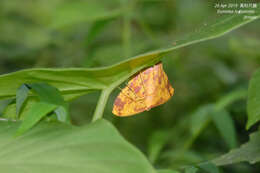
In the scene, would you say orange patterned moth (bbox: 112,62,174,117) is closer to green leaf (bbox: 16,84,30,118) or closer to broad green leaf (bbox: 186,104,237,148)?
green leaf (bbox: 16,84,30,118)

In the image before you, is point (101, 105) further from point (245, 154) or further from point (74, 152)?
point (245, 154)

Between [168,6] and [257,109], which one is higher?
[257,109]

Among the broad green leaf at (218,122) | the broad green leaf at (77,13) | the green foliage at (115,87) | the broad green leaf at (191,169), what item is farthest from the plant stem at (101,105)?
the broad green leaf at (77,13)

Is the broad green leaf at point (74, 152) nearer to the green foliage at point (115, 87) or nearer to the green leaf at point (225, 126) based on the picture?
the green foliage at point (115, 87)

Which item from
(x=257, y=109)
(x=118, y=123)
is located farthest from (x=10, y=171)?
(x=118, y=123)

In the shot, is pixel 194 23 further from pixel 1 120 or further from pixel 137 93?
pixel 1 120

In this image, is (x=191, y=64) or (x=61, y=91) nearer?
(x=61, y=91)
